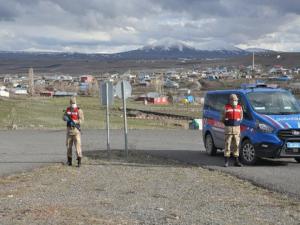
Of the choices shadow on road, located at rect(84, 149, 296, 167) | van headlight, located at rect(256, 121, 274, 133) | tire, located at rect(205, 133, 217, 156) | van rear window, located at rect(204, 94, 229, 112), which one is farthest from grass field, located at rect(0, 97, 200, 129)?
van headlight, located at rect(256, 121, 274, 133)

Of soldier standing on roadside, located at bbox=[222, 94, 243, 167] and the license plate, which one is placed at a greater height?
soldier standing on roadside, located at bbox=[222, 94, 243, 167]

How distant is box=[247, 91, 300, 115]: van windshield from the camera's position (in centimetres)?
1569

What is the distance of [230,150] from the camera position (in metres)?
15.5

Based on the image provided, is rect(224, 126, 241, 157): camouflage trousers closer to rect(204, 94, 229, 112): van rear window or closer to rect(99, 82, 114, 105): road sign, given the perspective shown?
rect(204, 94, 229, 112): van rear window

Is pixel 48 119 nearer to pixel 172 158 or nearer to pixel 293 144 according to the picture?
pixel 172 158

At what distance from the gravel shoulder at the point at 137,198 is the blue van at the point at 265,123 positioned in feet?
5.38

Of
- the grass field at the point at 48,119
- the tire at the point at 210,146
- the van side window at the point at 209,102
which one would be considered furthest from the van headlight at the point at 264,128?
the grass field at the point at 48,119

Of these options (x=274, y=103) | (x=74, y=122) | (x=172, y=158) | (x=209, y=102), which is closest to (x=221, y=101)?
(x=209, y=102)

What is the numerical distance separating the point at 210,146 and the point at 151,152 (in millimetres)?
2554

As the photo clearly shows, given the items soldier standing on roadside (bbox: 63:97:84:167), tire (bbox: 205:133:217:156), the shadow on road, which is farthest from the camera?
tire (bbox: 205:133:217:156)

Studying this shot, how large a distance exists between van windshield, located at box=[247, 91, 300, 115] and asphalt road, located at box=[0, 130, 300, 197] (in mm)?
1436

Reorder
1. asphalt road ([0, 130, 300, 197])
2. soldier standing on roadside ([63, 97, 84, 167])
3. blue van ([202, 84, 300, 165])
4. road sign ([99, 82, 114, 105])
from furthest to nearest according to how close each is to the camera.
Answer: road sign ([99, 82, 114, 105]), soldier standing on roadside ([63, 97, 84, 167]), blue van ([202, 84, 300, 165]), asphalt road ([0, 130, 300, 197])

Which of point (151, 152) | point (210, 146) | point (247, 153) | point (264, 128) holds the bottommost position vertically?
point (151, 152)

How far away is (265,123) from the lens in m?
15.1
